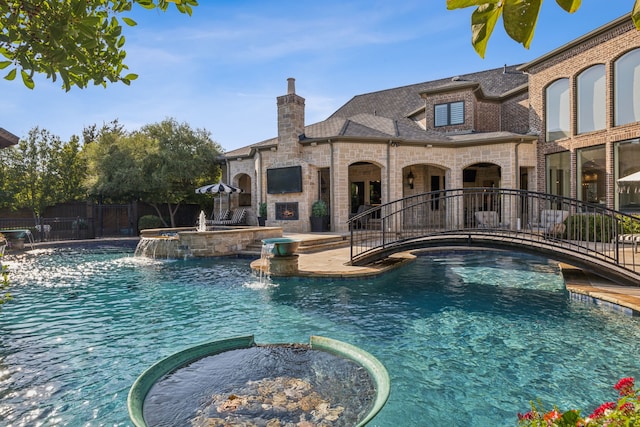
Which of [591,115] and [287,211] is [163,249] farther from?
[591,115]

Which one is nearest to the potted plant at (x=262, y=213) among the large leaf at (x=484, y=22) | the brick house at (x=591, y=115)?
the brick house at (x=591, y=115)

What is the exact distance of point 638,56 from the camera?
1192cm

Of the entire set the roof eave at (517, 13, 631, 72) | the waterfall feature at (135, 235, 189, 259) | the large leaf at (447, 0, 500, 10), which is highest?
the roof eave at (517, 13, 631, 72)

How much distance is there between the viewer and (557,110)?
49.2 ft

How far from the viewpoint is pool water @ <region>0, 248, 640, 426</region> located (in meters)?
3.51

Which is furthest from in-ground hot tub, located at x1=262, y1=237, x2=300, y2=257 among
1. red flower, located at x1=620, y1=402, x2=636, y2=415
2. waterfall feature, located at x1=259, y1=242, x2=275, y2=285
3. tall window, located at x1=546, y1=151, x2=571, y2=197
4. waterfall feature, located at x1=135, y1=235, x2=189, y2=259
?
tall window, located at x1=546, y1=151, x2=571, y2=197

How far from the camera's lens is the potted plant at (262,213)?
690 inches

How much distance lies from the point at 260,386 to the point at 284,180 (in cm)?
1327

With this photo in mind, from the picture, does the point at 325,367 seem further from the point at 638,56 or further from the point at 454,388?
the point at 638,56

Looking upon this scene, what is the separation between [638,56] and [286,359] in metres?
15.0

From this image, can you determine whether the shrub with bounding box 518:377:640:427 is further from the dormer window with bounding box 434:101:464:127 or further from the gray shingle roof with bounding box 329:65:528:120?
the dormer window with bounding box 434:101:464:127

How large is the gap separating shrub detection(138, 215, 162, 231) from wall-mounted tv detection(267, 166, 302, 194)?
734 cm

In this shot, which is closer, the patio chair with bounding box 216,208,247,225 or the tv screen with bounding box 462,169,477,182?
the patio chair with bounding box 216,208,247,225

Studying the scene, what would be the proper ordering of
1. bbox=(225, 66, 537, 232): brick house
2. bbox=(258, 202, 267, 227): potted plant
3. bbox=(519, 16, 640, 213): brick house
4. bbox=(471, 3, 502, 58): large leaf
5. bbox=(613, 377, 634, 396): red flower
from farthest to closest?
bbox=(258, 202, 267, 227): potted plant
bbox=(225, 66, 537, 232): brick house
bbox=(519, 16, 640, 213): brick house
bbox=(613, 377, 634, 396): red flower
bbox=(471, 3, 502, 58): large leaf
